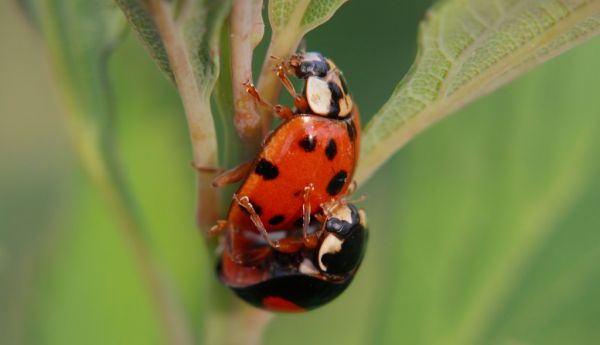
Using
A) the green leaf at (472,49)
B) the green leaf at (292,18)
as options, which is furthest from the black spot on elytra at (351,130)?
the green leaf at (292,18)

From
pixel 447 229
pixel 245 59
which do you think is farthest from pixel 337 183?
pixel 447 229

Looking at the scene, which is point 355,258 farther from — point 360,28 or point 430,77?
point 360,28

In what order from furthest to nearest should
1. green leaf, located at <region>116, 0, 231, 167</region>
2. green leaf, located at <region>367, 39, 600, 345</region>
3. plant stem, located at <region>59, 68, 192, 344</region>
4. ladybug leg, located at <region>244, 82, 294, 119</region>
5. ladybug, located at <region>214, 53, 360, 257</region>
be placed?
green leaf, located at <region>367, 39, 600, 345</region>, plant stem, located at <region>59, 68, 192, 344</region>, ladybug, located at <region>214, 53, 360, 257</region>, ladybug leg, located at <region>244, 82, 294, 119</region>, green leaf, located at <region>116, 0, 231, 167</region>

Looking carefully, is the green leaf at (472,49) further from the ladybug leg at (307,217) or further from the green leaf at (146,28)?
the green leaf at (146,28)

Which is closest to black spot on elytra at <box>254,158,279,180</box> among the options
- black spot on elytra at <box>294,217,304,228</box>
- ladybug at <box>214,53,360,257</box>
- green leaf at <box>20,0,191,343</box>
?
ladybug at <box>214,53,360,257</box>

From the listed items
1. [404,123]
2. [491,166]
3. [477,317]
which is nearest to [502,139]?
[491,166]

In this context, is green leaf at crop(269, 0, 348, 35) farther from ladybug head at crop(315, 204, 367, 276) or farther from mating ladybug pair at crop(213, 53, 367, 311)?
ladybug head at crop(315, 204, 367, 276)
